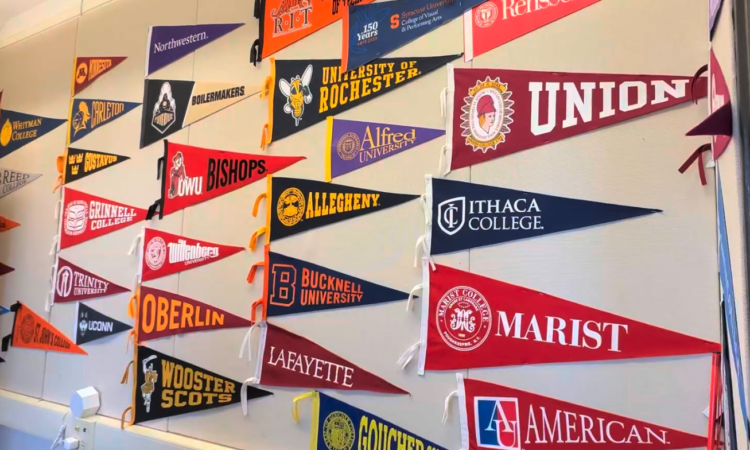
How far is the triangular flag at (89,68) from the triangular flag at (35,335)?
90 cm

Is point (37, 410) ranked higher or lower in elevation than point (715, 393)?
lower

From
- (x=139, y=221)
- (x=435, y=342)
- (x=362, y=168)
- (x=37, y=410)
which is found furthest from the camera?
(x=37, y=410)

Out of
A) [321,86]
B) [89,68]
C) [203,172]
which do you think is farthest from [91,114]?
[321,86]

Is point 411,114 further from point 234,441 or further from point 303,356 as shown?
point 234,441

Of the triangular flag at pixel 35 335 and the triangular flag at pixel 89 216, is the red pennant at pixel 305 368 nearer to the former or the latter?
the triangular flag at pixel 89 216

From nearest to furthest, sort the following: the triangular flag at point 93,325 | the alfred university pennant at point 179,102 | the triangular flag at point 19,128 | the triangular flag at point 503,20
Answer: the triangular flag at point 503,20 → the alfred university pennant at point 179,102 → the triangular flag at point 93,325 → the triangular flag at point 19,128

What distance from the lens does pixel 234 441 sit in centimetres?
146

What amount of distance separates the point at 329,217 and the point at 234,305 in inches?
16.2

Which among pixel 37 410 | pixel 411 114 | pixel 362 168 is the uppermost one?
pixel 411 114

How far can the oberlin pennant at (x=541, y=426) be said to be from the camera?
1.00m

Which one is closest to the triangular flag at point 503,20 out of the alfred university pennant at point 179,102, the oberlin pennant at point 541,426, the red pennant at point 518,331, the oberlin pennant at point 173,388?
the red pennant at point 518,331

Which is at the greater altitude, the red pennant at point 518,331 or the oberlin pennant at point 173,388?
the red pennant at point 518,331

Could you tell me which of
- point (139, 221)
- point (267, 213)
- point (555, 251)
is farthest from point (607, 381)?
point (139, 221)

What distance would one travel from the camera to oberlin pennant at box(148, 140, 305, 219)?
1.51 metres
